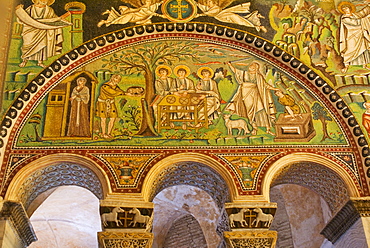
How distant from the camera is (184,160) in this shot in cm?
879

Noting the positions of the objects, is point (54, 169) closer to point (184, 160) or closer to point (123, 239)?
point (123, 239)

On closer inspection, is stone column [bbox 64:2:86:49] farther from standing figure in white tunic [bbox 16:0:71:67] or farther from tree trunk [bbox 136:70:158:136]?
tree trunk [bbox 136:70:158:136]

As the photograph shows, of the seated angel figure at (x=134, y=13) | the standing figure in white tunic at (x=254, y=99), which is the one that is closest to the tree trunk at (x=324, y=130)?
the standing figure in white tunic at (x=254, y=99)

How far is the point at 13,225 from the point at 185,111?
324 cm

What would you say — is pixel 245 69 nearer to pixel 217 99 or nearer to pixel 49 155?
pixel 217 99

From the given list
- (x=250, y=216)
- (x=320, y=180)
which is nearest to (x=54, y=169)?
(x=250, y=216)

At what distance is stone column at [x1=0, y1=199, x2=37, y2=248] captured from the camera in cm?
800

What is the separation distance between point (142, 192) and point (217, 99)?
7.00ft

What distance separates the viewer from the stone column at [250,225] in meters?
8.24

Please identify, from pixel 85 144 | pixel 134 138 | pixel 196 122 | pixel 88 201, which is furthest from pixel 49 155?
pixel 88 201

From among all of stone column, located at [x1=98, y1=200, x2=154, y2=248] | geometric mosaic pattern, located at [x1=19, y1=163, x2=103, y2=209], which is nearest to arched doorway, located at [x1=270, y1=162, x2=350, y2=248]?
stone column, located at [x1=98, y1=200, x2=154, y2=248]

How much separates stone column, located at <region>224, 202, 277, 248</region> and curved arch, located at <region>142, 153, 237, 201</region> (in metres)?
0.27

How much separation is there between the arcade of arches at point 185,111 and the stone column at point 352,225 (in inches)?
1.0

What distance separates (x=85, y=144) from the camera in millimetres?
8828
